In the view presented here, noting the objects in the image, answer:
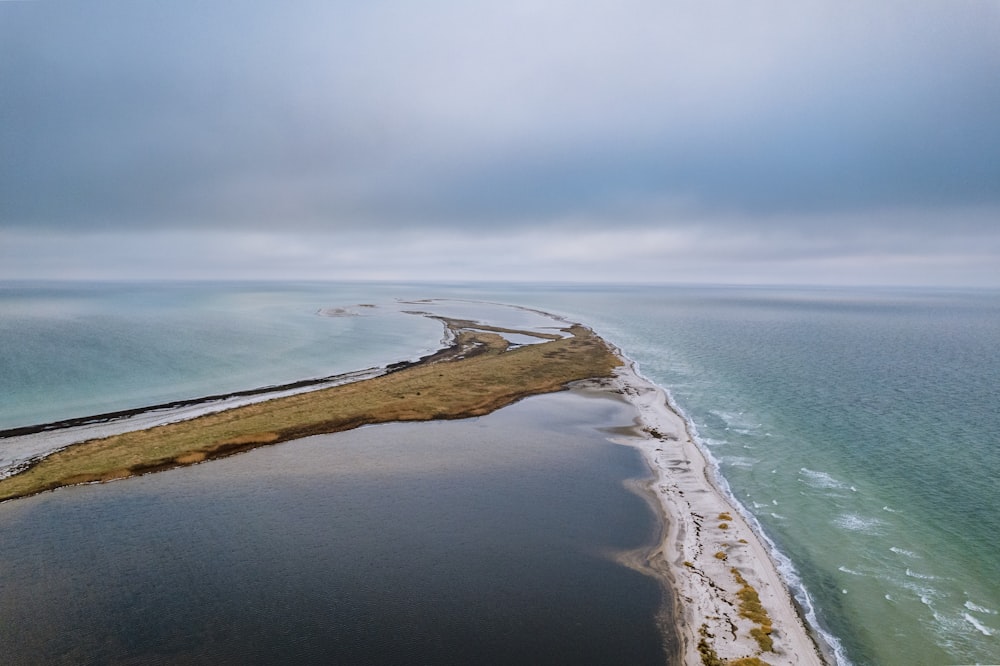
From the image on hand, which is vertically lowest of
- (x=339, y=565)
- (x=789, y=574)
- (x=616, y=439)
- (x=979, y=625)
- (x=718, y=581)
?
(x=339, y=565)

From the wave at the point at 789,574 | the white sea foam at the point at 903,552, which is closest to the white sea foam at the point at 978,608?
the white sea foam at the point at 903,552

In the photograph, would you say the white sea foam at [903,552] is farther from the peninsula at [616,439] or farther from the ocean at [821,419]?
the peninsula at [616,439]

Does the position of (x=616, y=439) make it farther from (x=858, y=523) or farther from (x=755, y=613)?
(x=755, y=613)

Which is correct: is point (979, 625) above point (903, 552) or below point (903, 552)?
below

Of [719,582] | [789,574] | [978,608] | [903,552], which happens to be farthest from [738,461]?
[719,582]

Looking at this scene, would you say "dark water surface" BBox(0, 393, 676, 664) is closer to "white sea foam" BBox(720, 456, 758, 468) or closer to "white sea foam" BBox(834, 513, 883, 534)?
"white sea foam" BBox(720, 456, 758, 468)

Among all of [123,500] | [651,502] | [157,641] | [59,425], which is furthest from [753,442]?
[59,425]
